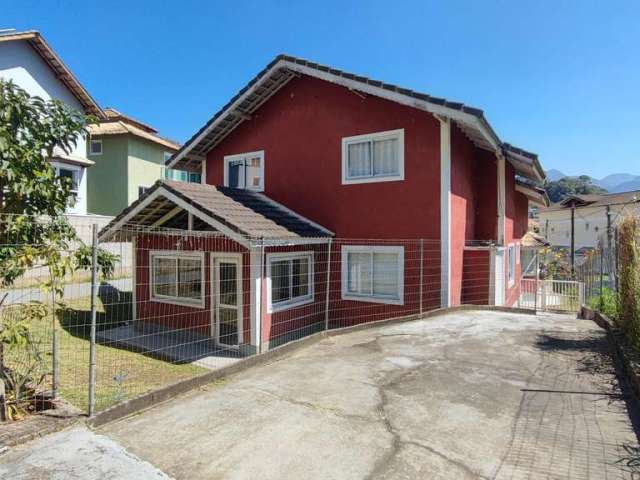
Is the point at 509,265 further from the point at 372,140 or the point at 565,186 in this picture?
the point at 565,186

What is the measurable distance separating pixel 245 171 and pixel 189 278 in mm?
4711

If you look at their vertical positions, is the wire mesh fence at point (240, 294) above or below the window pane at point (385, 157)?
below

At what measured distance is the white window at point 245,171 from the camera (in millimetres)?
14047

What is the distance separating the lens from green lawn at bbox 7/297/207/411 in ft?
22.2

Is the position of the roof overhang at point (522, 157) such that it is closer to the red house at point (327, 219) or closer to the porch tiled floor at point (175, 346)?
Result: the red house at point (327, 219)

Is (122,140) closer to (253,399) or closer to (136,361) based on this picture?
(136,361)

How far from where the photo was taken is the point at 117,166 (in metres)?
27.5

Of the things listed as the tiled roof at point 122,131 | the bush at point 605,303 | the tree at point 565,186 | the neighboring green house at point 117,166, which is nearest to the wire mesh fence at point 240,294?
the bush at point 605,303

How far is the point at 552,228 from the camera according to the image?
50.1 m

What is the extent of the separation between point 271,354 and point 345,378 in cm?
155

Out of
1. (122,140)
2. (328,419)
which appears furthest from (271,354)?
(122,140)

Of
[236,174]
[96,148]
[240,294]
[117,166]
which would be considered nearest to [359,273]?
[240,294]

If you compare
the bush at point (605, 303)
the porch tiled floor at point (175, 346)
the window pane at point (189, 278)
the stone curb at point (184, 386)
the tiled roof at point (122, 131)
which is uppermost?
the tiled roof at point (122, 131)

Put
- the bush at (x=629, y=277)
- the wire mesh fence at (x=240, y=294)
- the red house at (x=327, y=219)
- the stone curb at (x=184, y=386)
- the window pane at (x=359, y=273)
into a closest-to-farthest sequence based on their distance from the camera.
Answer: the stone curb at (x=184, y=386) → the bush at (x=629, y=277) → the wire mesh fence at (x=240, y=294) → the red house at (x=327, y=219) → the window pane at (x=359, y=273)
